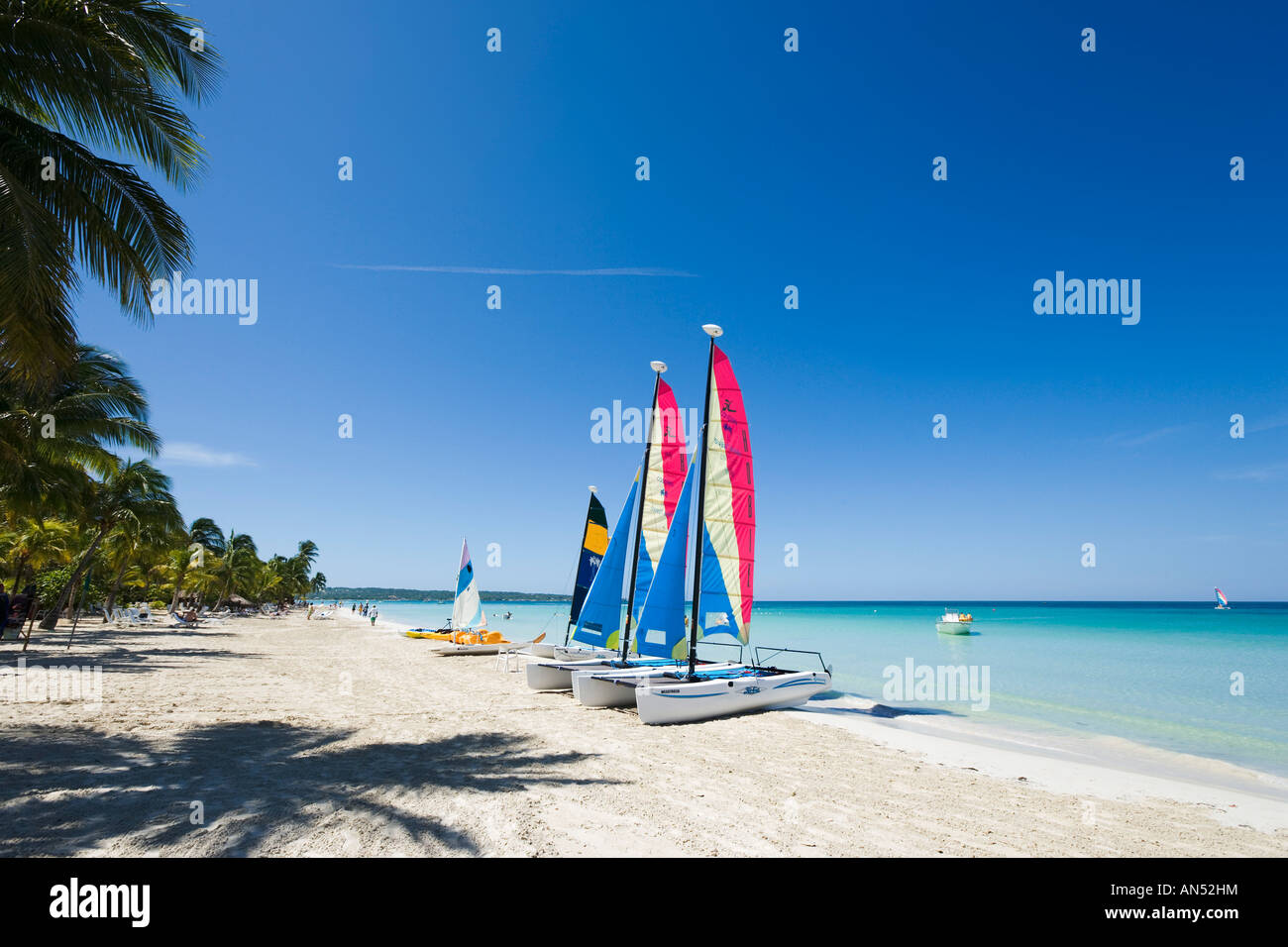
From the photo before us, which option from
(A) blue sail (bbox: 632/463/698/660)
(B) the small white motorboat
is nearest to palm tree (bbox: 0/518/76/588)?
(A) blue sail (bbox: 632/463/698/660)

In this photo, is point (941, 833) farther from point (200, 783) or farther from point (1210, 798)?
point (200, 783)

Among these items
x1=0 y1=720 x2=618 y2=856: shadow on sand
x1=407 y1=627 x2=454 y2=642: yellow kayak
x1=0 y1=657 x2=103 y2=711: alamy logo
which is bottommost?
x1=407 y1=627 x2=454 y2=642: yellow kayak

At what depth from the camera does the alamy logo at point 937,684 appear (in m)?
21.1

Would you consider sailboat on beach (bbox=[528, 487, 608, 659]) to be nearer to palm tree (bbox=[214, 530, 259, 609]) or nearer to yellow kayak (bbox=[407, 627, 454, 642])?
yellow kayak (bbox=[407, 627, 454, 642])

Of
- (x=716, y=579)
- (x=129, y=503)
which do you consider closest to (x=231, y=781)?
(x=716, y=579)

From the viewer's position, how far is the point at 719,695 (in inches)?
547

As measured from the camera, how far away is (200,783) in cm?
729

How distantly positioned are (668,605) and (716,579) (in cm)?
154

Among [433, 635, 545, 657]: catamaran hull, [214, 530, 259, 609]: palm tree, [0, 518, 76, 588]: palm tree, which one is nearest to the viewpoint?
[0, 518, 76, 588]: palm tree

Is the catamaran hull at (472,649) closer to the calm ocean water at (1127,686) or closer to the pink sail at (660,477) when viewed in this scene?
the pink sail at (660,477)

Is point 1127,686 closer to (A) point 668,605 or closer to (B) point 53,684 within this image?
(A) point 668,605

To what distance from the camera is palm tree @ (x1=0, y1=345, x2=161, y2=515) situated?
15852 millimetres
